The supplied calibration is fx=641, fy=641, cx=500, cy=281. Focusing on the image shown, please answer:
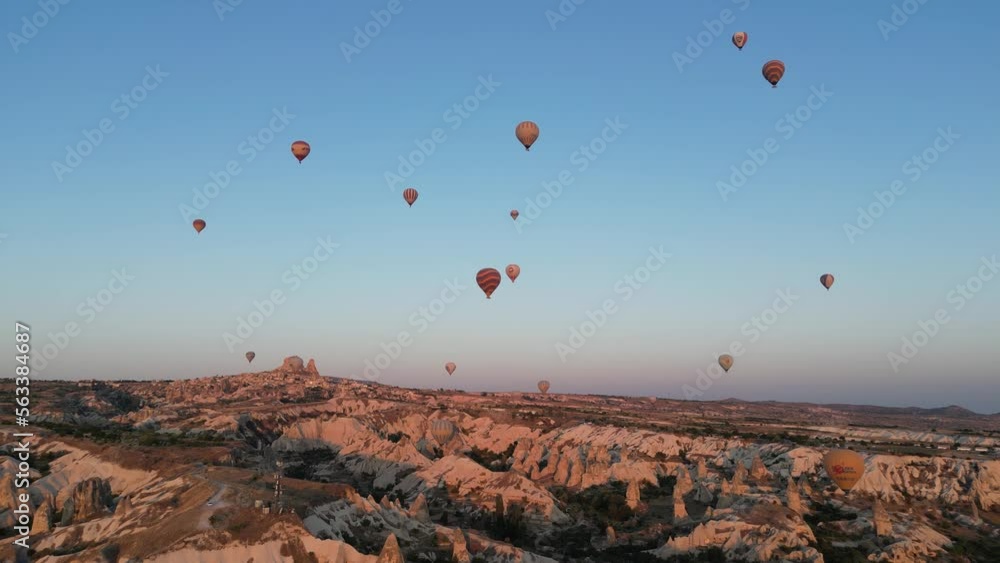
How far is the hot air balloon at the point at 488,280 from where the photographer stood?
63.6 meters

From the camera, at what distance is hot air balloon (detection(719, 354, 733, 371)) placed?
82.4 meters

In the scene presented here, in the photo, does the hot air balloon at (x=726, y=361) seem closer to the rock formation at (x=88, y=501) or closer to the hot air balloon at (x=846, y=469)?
the hot air balloon at (x=846, y=469)

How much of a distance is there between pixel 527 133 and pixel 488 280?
1468 centimetres

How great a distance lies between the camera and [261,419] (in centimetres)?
10375

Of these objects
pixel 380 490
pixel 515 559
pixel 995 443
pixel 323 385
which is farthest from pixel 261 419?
pixel 995 443

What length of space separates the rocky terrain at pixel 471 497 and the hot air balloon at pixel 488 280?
1791 centimetres

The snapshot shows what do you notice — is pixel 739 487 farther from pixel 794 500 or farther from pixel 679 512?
pixel 679 512

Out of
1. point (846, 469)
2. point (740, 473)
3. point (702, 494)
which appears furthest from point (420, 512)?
point (846, 469)

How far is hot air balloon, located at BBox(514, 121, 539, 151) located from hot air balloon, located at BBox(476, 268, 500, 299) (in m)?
12.7

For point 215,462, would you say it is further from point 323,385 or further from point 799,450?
point 323,385

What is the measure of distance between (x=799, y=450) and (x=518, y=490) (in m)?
36.9

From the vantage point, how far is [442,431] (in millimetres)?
99625

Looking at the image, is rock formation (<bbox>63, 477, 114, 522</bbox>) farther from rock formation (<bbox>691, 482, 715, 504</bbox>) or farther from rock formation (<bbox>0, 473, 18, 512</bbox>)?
rock formation (<bbox>691, 482, 715, 504</bbox>)

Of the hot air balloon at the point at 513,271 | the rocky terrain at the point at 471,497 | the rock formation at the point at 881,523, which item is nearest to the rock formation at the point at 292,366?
the rocky terrain at the point at 471,497
